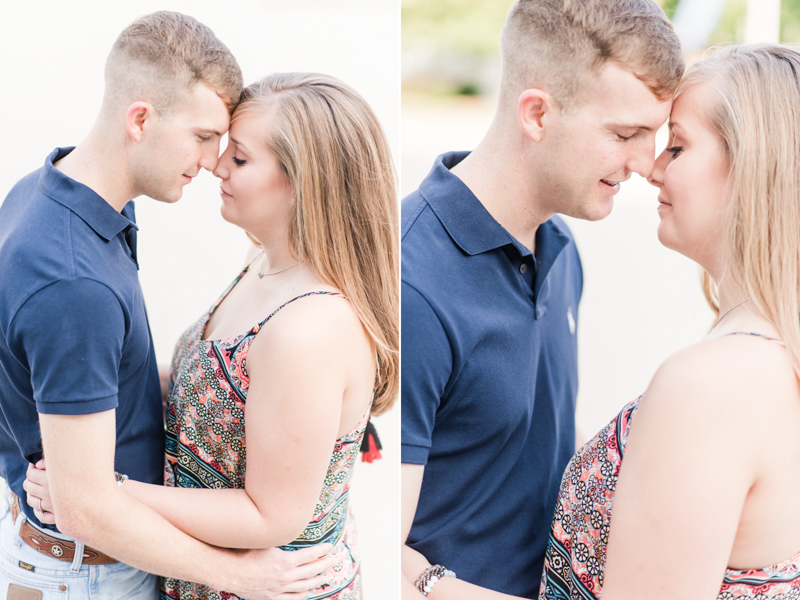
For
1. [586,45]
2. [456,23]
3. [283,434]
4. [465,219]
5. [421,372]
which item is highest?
[456,23]

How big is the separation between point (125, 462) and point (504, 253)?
879mm

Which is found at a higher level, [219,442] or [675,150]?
[675,150]

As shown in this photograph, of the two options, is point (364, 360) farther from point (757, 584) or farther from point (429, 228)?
point (757, 584)

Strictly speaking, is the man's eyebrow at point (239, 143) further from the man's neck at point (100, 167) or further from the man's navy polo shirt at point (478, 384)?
the man's navy polo shirt at point (478, 384)

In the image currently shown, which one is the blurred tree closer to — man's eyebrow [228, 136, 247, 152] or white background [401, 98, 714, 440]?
white background [401, 98, 714, 440]

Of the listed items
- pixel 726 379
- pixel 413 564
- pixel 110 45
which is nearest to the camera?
pixel 726 379

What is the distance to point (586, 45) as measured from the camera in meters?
1.22

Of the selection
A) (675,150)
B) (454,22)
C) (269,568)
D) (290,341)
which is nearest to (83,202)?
(290,341)

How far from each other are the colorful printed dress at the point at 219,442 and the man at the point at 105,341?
0.19 feet

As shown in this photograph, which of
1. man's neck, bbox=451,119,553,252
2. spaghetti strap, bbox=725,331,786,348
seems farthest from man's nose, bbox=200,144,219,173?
spaghetti strap, bbox=725,331,786,348

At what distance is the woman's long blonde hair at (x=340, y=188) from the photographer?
129 centimetres

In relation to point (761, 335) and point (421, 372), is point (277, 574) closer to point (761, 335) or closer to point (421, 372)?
point (421, 372)

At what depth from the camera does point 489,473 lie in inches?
53.1

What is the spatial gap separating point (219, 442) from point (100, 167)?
1.93 feet
